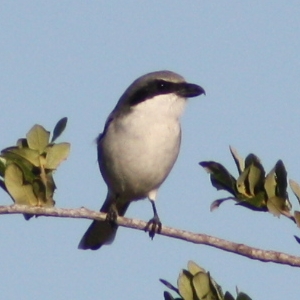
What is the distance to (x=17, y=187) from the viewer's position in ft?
12.2

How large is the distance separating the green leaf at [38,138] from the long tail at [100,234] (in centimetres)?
281

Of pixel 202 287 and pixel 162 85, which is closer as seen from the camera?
pixel 202 287

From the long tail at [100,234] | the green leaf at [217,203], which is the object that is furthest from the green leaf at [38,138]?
the long tail at [100,234]

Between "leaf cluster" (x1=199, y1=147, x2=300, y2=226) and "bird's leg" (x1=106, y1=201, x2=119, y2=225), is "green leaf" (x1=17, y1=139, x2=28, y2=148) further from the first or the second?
"leaf cluster" (x1=199, y1=147, x2=300, y2=226)

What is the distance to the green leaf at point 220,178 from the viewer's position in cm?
351

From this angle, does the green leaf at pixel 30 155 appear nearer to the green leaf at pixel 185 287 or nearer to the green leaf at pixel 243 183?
the green leaf at pixel 243 183

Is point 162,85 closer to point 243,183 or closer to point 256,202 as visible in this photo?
point 243,183

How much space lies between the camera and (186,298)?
9.73ft

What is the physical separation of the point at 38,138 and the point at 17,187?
282 millimetres

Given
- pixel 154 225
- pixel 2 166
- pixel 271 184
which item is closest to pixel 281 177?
pixel 271 184

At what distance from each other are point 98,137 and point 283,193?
3428mm

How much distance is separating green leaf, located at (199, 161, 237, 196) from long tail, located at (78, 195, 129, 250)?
318cm

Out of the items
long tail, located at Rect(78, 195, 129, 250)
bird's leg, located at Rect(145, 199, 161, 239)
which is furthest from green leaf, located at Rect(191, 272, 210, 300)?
long tail, located at Rect(78, 195, 129, 250)

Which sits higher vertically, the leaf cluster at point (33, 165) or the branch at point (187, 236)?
the leaf cluster at point (33, 165)
